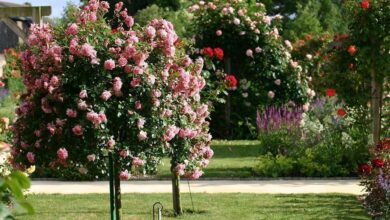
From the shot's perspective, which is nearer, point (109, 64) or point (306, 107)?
point (109, 64)

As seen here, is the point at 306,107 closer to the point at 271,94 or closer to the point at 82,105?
the point at 271,94

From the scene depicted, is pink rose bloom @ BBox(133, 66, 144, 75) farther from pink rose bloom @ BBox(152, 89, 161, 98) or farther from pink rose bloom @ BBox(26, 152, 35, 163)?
pink rose bloom @ BBox(26, 152, 35, 163)

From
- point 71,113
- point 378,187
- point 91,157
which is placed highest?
point 71,113

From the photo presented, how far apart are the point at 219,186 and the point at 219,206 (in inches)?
62.5

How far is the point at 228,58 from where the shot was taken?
16.7m

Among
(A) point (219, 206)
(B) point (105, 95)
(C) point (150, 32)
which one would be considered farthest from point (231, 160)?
(B) point (105, 95)

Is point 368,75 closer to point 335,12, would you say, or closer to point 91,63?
point 91,63

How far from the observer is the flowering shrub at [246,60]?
53.7 ft

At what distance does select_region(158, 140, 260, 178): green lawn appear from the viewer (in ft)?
34.6

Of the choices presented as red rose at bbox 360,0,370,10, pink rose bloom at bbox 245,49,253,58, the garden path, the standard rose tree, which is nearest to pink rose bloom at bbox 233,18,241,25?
pink rose bloom at bbox 245,49,253,58

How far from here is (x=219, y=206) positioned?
7.87 m

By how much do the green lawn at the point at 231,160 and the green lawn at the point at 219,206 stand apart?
1826 mm

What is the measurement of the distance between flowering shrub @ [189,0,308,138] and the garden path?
6379mm

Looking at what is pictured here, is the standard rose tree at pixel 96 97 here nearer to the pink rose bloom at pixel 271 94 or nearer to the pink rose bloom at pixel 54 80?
the pink rose bloom at pixel 54 80
